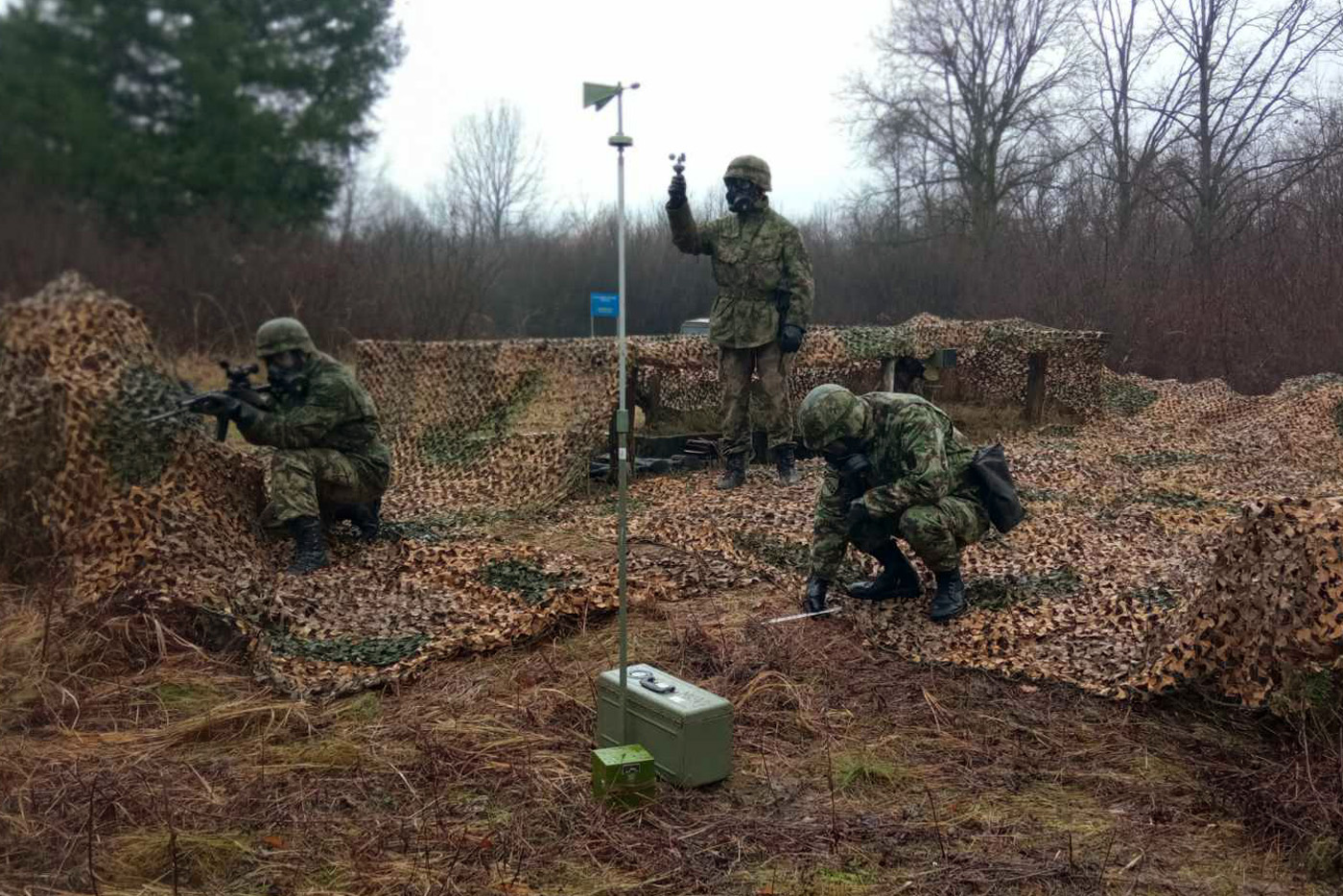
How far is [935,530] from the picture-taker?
193 inches

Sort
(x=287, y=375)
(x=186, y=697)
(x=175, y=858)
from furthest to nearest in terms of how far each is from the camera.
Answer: (x=287, y=375) → (x=186, y=697) → (x=175, y=858)

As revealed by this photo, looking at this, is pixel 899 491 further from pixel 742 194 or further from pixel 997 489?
pixel 742 194

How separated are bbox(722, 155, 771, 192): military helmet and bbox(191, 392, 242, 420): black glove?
3825 millimetres

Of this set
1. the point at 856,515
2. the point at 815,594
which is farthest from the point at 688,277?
the point at 856,515

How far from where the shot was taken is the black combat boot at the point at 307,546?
5.84m

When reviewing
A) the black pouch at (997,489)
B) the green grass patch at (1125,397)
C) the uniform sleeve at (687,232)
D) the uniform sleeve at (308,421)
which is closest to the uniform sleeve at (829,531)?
the black pouch at (997,489)

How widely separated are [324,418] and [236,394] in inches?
21.4

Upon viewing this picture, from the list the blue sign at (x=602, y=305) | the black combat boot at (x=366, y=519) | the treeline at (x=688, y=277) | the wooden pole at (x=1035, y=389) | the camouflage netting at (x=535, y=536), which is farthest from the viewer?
the wooden pole at (x=1035, y=389)

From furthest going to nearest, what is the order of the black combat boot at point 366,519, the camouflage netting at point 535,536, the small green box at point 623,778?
the black combat boot at point 366,519
the camouflage netting at point 535,536
the small green box at point 623,778

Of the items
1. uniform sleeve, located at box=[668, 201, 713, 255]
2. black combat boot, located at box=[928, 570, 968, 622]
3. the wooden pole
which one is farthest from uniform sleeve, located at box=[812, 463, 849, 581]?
the wooden pole

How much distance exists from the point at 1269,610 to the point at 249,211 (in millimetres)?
3387

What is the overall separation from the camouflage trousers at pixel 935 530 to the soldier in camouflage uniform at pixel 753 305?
299 centimetres

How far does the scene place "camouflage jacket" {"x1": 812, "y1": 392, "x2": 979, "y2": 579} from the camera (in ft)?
16.0

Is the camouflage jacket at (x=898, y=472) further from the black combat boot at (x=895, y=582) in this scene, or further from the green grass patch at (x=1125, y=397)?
the green grass patch at (x=1125, y=397)
